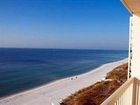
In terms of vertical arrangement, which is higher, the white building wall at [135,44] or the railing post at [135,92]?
the white building wall at [135,44]

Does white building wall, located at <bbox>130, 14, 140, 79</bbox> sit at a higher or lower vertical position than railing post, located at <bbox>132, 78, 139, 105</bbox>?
higher

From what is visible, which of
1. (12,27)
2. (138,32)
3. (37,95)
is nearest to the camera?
(138,32)

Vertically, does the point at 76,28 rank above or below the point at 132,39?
above

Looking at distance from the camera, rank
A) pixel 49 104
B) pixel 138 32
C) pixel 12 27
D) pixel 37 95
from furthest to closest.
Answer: pixel 12 27, pixel 37 95, pixel 49 104, pixel 138 32

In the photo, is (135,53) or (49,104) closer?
(135,53)

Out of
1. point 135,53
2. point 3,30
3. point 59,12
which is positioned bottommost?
point 135,53

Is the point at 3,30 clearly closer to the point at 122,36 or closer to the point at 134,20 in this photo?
the point at 122,36

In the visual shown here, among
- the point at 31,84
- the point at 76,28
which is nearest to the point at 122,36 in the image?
the point at 76,28

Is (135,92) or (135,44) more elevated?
(135,44)
